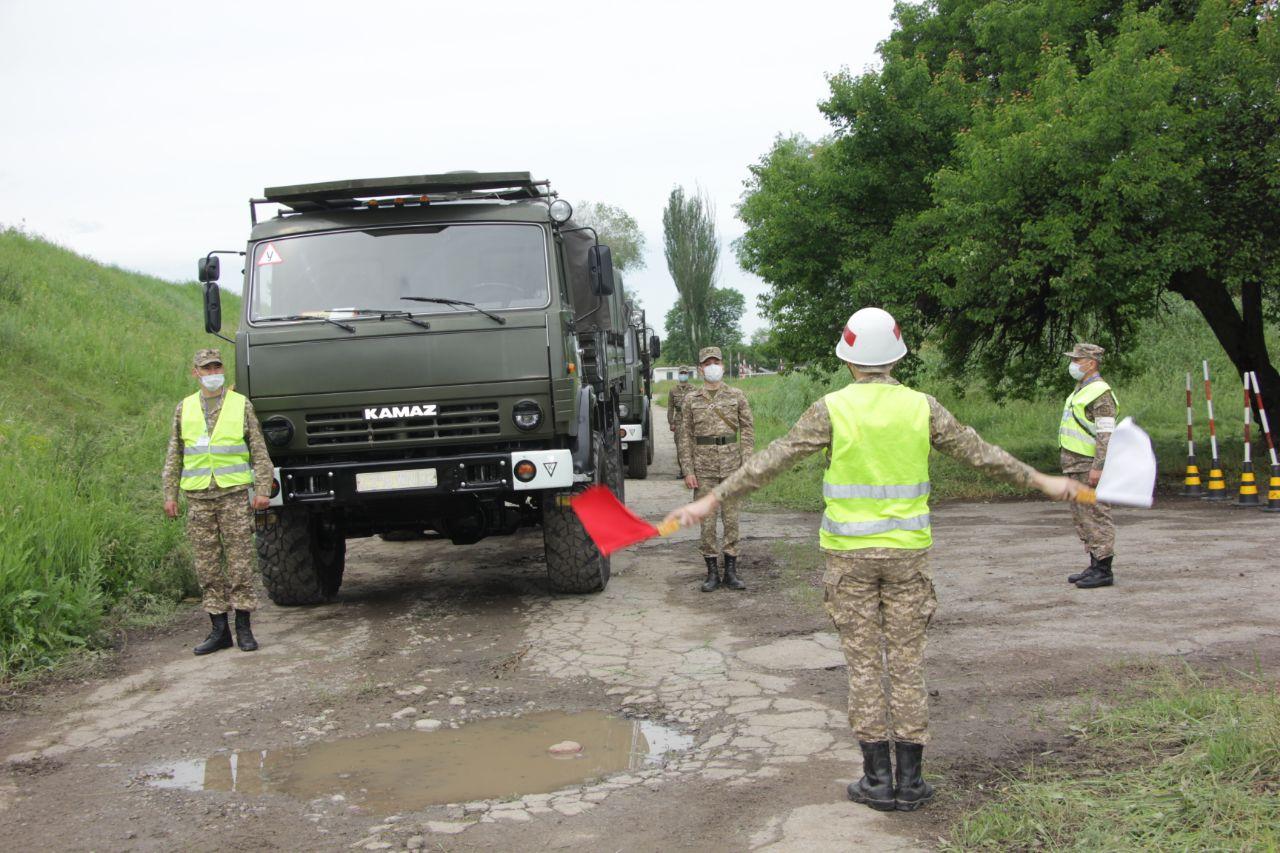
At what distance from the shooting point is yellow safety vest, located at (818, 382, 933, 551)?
13.6 ft

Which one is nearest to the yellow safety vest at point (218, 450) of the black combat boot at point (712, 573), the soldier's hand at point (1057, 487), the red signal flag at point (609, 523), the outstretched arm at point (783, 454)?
the red signal flag at point (609, 523)

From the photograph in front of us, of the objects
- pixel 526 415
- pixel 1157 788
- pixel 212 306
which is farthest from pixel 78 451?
pixel 1157 788

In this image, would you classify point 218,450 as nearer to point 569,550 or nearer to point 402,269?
point 402,269

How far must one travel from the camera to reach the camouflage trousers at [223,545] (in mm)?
6965

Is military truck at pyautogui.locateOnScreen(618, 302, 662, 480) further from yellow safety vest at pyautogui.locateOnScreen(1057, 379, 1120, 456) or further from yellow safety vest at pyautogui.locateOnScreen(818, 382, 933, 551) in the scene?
yellow safety vest at pyautogui.locateOnScreen(818, 382, 933, 551)

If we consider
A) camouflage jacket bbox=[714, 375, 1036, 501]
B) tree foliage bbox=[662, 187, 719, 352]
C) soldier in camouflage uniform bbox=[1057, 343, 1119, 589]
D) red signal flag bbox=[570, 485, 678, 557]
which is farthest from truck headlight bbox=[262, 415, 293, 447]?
tree foliage bbox=[662, 187, 719, 352]

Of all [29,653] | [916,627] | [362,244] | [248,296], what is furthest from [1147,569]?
[29,653]

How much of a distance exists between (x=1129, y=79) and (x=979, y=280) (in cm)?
257

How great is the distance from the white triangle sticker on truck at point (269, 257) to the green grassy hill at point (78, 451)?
2.20 metres

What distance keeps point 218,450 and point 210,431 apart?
152mm

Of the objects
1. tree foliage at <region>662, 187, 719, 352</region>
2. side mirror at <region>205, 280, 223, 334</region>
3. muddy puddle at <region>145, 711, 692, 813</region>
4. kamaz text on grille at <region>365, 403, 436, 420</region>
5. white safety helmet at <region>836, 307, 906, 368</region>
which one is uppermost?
tree foliage at <region>662, 187, 719, 352</region>

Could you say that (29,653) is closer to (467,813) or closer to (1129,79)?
(467,813)

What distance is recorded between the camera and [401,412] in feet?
24.2

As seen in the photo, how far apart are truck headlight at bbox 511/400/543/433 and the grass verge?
384cm
